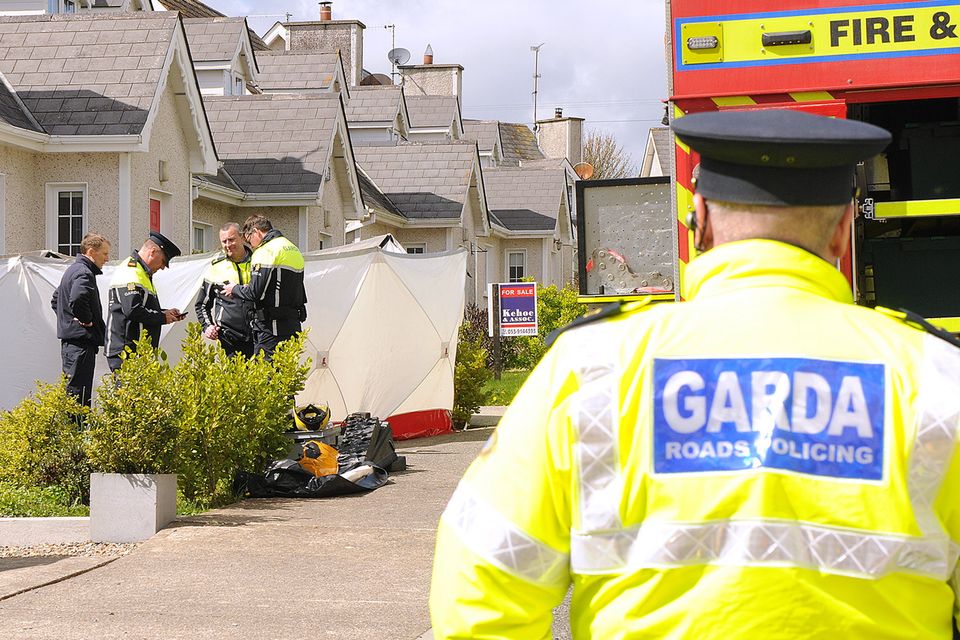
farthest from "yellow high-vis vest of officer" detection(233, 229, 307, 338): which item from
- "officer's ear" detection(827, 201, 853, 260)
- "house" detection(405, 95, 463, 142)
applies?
"house" detection(405, 95, 463, 142)

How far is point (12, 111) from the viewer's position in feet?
56.5

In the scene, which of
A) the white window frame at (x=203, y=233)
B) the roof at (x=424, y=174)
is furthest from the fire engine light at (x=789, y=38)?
the roof at (x=424, y=174)

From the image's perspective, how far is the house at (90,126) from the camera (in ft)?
57.1

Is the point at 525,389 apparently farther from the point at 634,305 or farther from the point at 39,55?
the point at 39,55

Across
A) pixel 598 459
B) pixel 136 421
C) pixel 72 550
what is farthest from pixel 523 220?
pixel 598 459

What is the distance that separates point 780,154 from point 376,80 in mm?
58655

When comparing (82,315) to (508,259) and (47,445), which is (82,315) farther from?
(508,259)

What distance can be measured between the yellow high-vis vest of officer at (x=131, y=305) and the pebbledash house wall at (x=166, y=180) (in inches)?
266

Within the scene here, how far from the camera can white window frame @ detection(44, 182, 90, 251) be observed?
17.8m

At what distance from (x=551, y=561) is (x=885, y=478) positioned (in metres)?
0.50

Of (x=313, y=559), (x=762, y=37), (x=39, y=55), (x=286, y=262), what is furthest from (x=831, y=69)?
(x=39, y=55)

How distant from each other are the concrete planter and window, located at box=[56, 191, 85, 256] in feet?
34.1

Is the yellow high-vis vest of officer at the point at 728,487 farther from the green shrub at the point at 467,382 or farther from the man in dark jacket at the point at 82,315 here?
the green shrub at the point at 467,382

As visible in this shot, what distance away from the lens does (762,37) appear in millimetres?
5949
